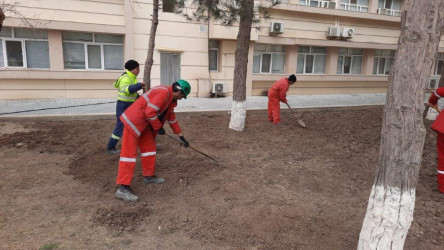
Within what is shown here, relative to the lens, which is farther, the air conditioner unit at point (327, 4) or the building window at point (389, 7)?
the building window at point (389, 7)

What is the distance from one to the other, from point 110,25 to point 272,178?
866 centimetres

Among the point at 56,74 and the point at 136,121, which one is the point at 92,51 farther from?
the point at 136,121

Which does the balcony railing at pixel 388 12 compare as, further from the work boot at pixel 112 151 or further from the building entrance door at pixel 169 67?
the work boot at pixel 112 151

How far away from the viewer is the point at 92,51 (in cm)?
1100

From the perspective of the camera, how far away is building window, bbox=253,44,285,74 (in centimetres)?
1369

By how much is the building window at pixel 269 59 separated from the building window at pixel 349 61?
10.4 ft

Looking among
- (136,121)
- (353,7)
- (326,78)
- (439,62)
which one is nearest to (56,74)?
(136,121)

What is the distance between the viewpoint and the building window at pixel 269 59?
13688 mm

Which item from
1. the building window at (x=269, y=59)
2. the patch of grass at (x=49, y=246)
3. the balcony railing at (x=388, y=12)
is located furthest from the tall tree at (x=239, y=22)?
the balcony railing at (x=388, y=12)

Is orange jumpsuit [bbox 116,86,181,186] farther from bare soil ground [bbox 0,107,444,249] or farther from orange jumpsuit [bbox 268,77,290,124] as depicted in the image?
orange jumpsuit [bbox 268,77,290,124]

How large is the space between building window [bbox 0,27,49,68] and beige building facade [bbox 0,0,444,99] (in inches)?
1.1

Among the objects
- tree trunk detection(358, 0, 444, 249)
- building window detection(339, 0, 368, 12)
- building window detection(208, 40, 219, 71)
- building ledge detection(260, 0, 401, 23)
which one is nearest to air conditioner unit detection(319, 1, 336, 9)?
building ledge detection(260, 0, 401, 23)

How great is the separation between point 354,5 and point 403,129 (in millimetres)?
15082

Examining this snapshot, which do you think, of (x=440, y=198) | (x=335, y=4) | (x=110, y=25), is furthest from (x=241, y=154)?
(x=335, y=4)
